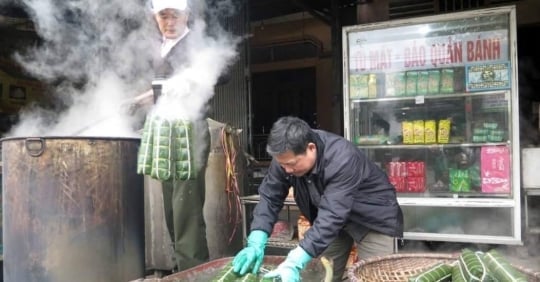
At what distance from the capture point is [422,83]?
541 cm

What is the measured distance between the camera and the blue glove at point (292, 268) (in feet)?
7.57

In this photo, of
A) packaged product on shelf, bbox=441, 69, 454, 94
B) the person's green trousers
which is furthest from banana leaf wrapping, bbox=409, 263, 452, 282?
packaged product on shelf, bbox=441, 69, 454, 94

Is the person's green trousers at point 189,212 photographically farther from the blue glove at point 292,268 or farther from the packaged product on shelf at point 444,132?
the packaged product on shelf at point 444,132

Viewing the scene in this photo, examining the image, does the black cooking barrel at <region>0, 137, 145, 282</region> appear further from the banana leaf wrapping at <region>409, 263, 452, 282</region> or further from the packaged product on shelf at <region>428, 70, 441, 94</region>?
the packaged product on shelf at <region>428, 70, 441, 94</region>

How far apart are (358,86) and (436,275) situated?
11.9 feet

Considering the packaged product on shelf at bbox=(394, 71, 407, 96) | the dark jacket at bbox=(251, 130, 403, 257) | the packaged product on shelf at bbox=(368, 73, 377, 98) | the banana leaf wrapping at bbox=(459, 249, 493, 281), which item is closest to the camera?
the banana leaf wrapping at bbox=(459, 249, 493, 281)

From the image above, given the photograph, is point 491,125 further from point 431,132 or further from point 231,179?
point 231,179

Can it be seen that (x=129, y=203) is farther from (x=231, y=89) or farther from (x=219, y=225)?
(x=231, y=89)

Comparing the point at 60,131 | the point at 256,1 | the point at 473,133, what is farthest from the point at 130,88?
the point at 473,133

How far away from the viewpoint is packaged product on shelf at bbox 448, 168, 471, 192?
5.24 m

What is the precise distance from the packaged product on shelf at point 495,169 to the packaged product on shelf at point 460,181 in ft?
0.56

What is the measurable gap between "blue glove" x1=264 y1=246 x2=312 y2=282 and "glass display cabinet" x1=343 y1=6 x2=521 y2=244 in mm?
3089

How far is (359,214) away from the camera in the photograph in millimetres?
3035

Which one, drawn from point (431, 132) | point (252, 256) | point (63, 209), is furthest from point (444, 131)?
point (63, 209)
